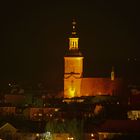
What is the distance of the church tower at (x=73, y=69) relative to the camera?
276 ft

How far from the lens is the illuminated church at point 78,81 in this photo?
3305 inches

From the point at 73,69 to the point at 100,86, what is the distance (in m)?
1.90

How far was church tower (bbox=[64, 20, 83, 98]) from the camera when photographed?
276 feet

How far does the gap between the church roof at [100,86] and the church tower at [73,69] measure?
0.39m

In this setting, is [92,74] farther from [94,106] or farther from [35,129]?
[35,129]

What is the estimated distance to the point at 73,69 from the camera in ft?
278

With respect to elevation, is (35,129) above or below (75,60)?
below

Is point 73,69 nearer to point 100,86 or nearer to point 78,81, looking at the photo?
point 78,81

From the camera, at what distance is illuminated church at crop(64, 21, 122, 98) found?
83938 millimetres

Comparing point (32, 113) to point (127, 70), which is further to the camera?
point (127, 70)

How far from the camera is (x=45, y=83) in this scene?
315 feet

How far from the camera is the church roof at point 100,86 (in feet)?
275

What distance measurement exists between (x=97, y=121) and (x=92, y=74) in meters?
20.5

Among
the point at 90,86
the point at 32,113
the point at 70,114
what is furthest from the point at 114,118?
the point at 90,86
